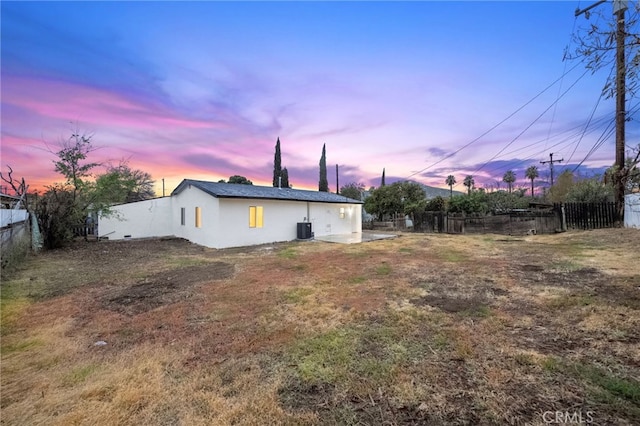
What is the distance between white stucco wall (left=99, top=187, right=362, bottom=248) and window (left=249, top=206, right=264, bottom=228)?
16 centimetres

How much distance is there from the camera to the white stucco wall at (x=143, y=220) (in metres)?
16.3

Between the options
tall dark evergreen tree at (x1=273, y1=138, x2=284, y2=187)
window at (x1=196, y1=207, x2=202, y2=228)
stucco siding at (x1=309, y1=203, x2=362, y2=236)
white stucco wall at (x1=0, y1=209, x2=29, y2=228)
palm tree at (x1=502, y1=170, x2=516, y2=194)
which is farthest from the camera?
palm tree at (x1=502, y1=170, x2=516, y2=194)

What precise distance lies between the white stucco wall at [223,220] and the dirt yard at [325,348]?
18.8ft

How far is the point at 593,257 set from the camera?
8.06m

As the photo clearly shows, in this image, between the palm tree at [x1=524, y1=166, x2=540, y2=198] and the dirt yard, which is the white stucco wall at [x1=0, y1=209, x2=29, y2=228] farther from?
the palm tree at [x1=524, y1=166, x2=540, y2=198]

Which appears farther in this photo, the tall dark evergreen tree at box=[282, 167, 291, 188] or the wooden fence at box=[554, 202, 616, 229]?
the tall dark evergreen tree at box=[282, 167, 291, 188]

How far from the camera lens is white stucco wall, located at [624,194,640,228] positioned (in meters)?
11.9

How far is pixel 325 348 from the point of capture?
313 cm

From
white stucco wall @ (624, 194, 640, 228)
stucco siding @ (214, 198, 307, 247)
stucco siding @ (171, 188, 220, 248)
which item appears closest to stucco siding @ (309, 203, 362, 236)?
stucco siding @ (214, 198, 307, 247)

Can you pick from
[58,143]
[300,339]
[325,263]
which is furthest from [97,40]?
[300,339]

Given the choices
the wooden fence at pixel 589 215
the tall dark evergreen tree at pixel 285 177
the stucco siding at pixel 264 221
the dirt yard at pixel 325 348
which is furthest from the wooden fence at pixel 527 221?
the tall dark evergreen tree at pixel 285 177

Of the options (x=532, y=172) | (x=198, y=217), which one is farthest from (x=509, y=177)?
(x=198, y=217)

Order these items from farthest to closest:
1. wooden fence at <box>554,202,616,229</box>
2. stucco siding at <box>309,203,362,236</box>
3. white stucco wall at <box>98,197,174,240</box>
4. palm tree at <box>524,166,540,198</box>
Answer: palm tree at <box>524,166,540,198</box> < stucco siding at <box>309,203,362,236</box> < white stucco wall at <box>98,197,174,240</box> < wooden fence at <box>554,202,616,229</box>

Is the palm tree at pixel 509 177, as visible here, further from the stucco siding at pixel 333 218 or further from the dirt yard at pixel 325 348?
the dirt yard at pixel 325 348
